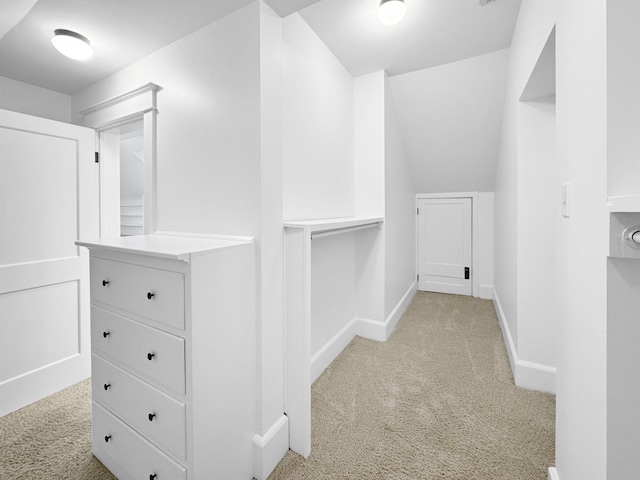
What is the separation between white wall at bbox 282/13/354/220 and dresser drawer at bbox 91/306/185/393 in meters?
0.92

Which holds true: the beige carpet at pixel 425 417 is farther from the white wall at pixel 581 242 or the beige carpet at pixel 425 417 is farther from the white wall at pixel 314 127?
the white wall at pixel 314 127

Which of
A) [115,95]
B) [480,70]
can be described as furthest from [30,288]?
[480,70]

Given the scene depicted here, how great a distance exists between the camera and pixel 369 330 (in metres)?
2.65

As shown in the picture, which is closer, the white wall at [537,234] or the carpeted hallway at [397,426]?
the carpeted hallway at [397,426]

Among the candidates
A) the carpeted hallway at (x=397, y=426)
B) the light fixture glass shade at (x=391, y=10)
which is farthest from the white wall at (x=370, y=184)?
the light fixture glass shade at (x=391, y=10)

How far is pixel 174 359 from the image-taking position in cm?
110

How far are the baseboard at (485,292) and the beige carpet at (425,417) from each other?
141cm

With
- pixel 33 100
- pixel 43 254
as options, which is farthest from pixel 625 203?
pixel 33 100

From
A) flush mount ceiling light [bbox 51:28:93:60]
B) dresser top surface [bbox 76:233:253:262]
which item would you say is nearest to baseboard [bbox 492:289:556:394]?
dresser top surface [bbox 76:233:253:262]

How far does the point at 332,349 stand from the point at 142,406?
4.42 ft

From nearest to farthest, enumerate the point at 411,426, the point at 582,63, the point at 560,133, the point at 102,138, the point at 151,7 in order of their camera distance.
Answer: the point at 582,63
the point at 560,133
the point at 151,7
the point at 411,426
the point at 102,138

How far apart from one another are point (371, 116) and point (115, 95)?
1.95m

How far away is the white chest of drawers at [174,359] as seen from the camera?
42.3 inches

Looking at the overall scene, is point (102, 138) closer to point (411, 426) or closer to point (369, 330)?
point (369, 330)
